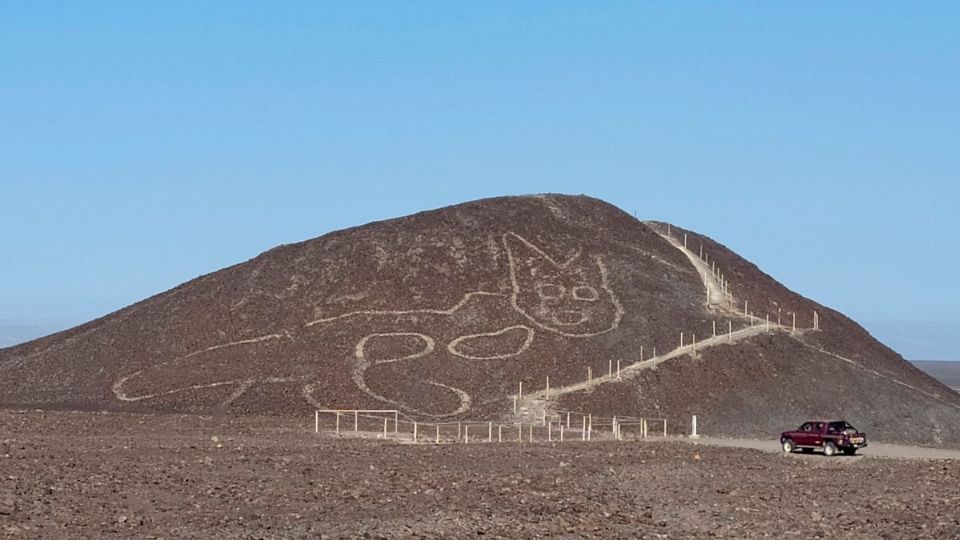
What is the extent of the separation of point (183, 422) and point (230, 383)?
14490mm

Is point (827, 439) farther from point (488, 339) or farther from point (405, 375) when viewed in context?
point (488, 339)

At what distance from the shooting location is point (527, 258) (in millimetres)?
93875

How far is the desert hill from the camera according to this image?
246 feet

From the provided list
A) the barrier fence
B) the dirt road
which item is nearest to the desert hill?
the barrier fence

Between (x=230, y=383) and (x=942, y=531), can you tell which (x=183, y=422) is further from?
Answer: (x=942, y=531)

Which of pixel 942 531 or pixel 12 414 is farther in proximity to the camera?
pixel 12 414

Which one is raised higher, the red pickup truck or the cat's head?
the cat's head

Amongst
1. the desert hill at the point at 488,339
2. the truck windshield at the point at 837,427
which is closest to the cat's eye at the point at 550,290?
the desert hill at the point at 488,339

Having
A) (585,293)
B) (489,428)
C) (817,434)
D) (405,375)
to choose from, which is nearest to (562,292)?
(585,293)

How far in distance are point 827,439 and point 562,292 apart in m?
35.7

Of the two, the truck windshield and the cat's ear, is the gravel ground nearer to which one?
the truck windshield

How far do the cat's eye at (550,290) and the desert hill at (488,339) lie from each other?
151 millimetres

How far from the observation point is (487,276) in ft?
299

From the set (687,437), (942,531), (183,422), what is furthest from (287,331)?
(942,531)
